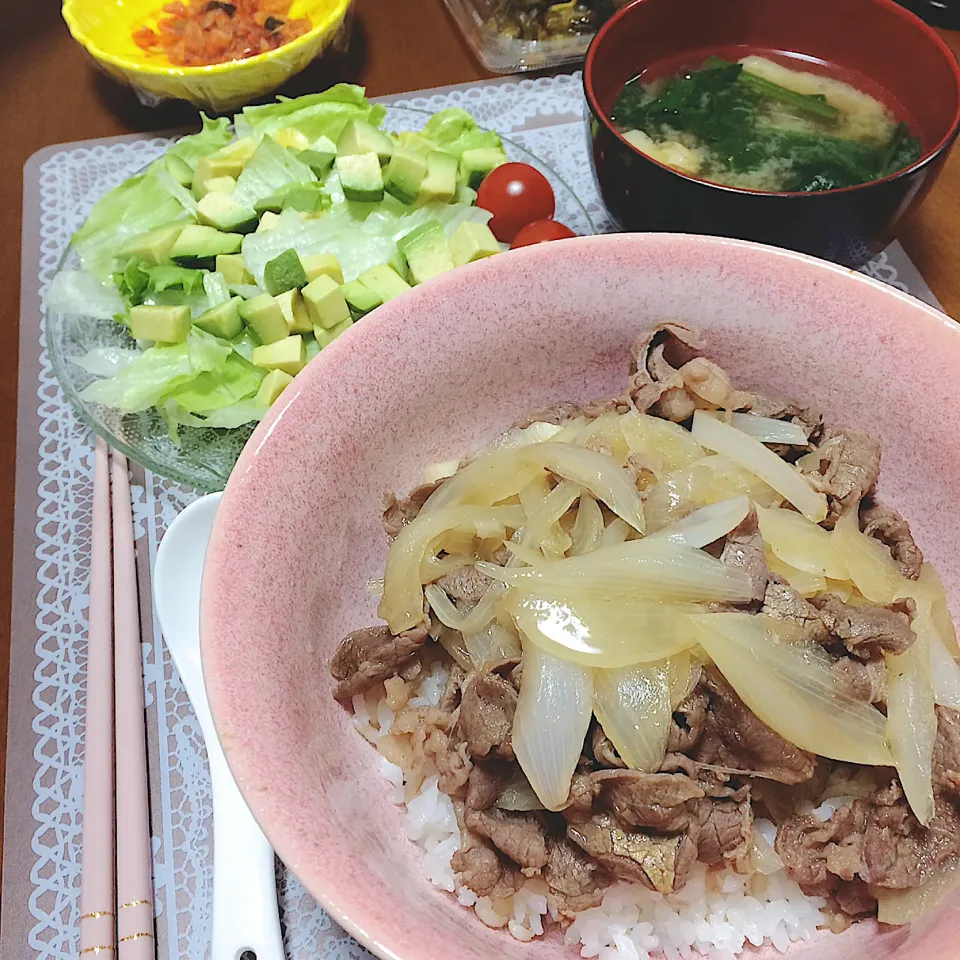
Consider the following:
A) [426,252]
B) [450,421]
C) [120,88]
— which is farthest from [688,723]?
[120,88]

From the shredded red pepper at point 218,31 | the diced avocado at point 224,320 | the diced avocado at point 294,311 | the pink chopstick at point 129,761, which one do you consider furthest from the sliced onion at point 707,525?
the shredded red pepper at point 218,31

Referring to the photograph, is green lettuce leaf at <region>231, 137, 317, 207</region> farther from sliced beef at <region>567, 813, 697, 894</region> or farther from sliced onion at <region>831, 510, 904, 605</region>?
sliced beef at <region>567, 813, 697, 894</region>

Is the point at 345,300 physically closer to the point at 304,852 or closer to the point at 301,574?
the point at 301,574

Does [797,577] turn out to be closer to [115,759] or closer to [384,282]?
[115,759]

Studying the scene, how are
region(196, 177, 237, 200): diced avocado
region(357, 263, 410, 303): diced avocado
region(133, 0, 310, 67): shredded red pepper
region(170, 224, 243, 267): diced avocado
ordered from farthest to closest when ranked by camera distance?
1. region(133, 0, 310, 67): shredded red pepper
2. region(196, 177, 237, 200): diced avocado
3. region(170, 224, 243, 267): diced avocado
4. region(357, 263, 410, 303): diced avocado

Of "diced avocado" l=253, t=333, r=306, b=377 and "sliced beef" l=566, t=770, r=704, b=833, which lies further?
"diced avocado" l=253, t=333, r=306, b=377

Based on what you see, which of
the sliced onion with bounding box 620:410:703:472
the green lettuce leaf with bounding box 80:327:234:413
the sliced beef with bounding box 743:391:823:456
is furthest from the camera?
the green lettuce leaf with bounding box 80:327:234:413

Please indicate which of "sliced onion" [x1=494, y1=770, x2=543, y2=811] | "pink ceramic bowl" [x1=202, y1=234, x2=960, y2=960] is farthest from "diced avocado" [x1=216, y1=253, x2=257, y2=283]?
"sliced onion" [x1=494, y1=770, x2=543, y2=811]
